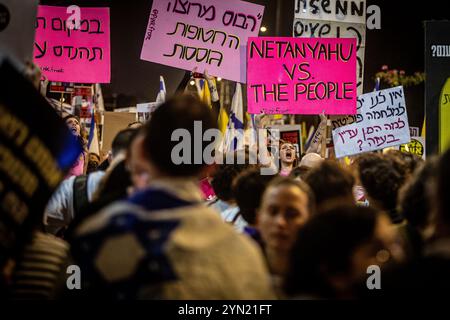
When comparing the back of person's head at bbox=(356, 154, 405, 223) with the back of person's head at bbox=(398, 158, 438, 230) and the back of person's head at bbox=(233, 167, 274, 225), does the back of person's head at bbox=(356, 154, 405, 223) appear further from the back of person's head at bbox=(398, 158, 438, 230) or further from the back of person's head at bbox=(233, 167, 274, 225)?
the back of person's head at bbox=(233, 167, 274, 225)

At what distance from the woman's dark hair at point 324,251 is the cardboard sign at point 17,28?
1501 millimetres

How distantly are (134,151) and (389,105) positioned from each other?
590cm

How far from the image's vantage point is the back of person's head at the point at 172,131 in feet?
7.70

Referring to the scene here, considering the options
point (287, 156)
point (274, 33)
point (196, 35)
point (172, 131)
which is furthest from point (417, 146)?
point (274, 33)

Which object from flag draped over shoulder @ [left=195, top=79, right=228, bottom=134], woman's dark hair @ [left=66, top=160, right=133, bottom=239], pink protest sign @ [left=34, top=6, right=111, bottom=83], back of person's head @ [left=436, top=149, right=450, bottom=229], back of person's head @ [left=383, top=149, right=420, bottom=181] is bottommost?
back of person's head @ [left=436, top=149, right=450, bottom=229]

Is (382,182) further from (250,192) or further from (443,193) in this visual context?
(443,193)

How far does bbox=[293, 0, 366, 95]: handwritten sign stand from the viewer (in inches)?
333

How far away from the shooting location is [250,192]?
3879 mm

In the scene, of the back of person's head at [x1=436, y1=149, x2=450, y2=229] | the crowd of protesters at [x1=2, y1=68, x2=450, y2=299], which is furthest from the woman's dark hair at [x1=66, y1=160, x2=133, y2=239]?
the back of person's head at [x1=436, y1=149, x2=450, y2=229]

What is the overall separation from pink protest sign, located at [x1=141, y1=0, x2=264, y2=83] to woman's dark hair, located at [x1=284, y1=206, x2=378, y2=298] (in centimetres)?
484

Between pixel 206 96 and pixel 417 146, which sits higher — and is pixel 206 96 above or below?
above

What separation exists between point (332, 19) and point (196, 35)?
2.31m

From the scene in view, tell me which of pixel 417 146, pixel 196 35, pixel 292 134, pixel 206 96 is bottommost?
pixel 417 146
